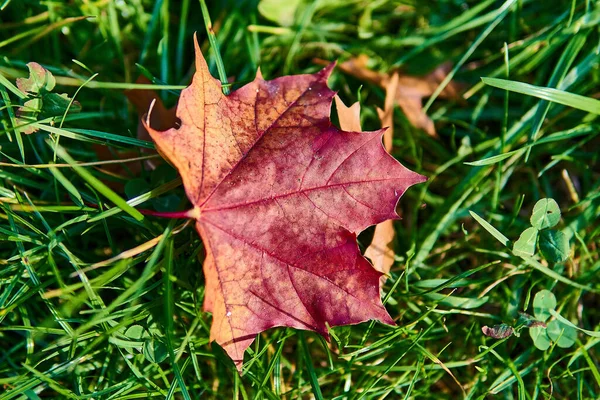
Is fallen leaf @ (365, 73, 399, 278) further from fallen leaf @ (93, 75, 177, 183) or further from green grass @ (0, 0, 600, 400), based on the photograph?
fallen leaf @ (93, 75, 177, 183)

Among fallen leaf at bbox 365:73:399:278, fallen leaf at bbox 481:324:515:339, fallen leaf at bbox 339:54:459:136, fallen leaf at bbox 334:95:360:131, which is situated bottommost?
fallen leaf at bbox 481:324:515:339

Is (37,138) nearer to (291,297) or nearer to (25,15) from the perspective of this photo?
(25,15)

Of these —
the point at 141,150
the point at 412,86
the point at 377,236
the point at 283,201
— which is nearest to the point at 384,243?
the point at 377,236

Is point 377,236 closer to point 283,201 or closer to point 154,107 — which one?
point 283,201

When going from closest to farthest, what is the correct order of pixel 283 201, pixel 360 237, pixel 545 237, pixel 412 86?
1. pixel 283 201
2. pixel 545 237
3. pixel 360 237
4. pixel 412 86

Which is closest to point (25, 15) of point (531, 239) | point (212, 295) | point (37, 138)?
point (37, 138)

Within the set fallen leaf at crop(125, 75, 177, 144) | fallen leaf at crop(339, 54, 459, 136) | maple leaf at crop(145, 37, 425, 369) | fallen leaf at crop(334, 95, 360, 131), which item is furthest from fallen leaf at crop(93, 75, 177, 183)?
fallen leaf at crop(339, 54, 459, 136)
